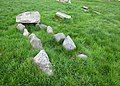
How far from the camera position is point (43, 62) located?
744 centimetres

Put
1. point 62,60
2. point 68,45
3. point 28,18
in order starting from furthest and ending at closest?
point 28,18, point 68,45, point 62,60

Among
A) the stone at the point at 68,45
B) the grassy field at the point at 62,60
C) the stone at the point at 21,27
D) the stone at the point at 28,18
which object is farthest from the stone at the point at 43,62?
the stone at the point at 28,18

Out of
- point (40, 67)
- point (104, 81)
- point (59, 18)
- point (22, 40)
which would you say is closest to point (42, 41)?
point (22, 40)

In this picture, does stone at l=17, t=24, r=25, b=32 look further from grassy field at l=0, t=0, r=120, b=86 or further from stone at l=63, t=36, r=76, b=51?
stone at l=63, t=36, r=76, b=51

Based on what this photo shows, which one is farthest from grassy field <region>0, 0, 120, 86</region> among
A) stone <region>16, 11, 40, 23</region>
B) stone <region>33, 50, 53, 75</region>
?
stone <region>16, 11, 40, 23</region>

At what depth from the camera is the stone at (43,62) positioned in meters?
7.30

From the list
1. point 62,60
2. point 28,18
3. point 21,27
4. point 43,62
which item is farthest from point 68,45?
point 28,18

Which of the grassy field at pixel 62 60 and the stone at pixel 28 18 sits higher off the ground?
the stone at pixel 28 18

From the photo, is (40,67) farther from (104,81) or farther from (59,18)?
(59,18)

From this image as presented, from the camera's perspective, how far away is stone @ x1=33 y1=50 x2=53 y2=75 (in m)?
7.30

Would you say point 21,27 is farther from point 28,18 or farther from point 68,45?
point 68,45

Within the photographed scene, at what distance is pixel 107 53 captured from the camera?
9445 millimetres

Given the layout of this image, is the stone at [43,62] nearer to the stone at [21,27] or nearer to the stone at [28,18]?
the stone at [21,27]

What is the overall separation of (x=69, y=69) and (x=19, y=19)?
5558 mm
